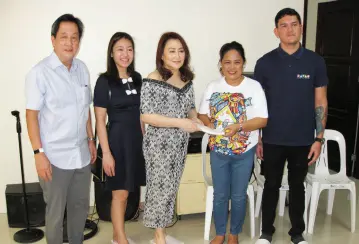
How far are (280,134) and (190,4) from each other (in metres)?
1.64

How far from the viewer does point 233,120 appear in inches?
93.9

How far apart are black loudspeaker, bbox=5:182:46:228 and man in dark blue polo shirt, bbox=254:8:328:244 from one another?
188 centimetres

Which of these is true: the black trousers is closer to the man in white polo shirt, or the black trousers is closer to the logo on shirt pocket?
the logo on shirt pocket

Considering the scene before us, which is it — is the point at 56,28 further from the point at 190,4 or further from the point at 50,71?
the point at 190,4

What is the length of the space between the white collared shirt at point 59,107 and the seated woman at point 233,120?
87cm

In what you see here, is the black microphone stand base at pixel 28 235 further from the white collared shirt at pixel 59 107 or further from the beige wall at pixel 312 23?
the beige wall at pixel 312 23

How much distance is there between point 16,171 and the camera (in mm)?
3201

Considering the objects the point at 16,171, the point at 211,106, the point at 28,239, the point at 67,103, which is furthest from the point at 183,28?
the point at 28,239

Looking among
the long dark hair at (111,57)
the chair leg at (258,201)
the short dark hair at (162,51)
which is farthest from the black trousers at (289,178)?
the long dark hair at (111,57)

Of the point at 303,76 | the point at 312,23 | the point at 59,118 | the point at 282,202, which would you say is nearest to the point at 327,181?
the point at 282,202

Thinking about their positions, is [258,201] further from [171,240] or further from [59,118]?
[59,118]

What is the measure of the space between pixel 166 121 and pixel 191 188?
114 cm

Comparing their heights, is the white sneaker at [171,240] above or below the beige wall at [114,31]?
below

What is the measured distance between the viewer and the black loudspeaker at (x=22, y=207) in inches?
116
